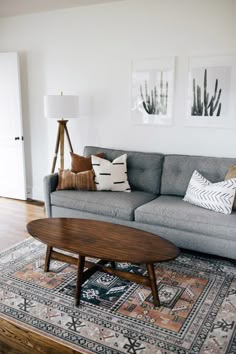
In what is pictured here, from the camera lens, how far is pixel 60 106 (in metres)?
3.89

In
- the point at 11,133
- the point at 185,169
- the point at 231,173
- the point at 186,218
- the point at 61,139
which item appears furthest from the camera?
the point at 11,133

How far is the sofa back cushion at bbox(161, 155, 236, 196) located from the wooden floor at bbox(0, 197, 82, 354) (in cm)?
161

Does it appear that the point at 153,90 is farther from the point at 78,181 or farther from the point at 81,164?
the point at 78,181

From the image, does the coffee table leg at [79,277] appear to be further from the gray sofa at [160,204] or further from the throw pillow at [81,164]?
the throw pillow at [81,164]

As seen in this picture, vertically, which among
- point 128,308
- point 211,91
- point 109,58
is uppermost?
point 109,58

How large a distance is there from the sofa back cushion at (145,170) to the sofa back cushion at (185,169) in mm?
69

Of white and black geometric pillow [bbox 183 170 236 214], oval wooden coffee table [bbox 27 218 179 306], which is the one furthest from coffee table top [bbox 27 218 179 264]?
white and black geometric pillow [bbox 183 170 236 214]

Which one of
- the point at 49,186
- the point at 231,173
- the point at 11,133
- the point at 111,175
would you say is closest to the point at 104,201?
the point at 111,175

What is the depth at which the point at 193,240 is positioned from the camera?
117 inches

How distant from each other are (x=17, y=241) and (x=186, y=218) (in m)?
1.71

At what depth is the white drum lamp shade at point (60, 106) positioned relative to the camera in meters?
3.88

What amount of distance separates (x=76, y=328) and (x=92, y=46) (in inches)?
127

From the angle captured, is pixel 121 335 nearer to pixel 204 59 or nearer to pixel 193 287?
pixel 193 287

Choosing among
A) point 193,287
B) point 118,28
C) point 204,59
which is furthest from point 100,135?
point 193,287
